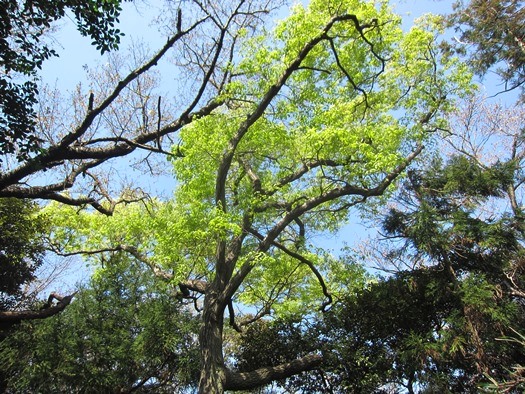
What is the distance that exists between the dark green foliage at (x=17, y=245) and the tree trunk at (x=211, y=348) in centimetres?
470

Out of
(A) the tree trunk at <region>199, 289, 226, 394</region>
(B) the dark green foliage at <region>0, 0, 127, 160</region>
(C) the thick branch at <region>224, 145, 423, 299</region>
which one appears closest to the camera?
(B) the dark green foliage at <region>0, 0, 127, 160</region>

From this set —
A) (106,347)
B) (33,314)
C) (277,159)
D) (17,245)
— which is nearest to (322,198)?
(277,159)

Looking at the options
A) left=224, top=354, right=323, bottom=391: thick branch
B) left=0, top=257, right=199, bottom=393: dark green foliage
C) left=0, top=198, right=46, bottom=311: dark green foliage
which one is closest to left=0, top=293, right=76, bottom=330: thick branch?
left=0, top=257, right=199, bottom=393: dark green foliage

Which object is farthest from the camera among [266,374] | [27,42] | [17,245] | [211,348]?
[17,245]

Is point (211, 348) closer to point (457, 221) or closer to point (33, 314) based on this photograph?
point (33, 314)

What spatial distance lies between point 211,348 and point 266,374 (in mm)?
1313

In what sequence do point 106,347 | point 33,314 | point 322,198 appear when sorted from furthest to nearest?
point 106,347, point 33,314, point 322,198

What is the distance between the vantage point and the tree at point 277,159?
707 centimetres

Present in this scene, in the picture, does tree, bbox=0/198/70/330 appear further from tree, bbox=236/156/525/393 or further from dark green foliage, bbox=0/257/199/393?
tree, bbox=236/156/525/393

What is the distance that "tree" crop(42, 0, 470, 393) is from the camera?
7074 millimetres

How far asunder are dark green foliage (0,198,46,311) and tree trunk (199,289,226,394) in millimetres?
4701

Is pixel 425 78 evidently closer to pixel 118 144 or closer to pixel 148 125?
pixel 148 125

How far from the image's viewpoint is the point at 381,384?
304 inches

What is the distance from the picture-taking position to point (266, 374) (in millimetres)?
7426
